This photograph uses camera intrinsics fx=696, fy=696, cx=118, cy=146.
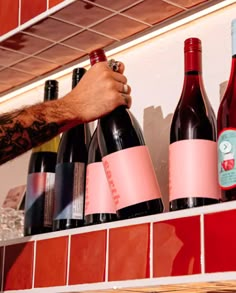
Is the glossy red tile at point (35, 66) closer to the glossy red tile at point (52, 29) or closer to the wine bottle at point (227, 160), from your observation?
the glossy red tile at point (52, 29)

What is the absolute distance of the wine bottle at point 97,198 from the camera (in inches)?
39.4

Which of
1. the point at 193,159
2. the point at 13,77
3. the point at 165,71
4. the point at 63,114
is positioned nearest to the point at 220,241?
the point at 193,159

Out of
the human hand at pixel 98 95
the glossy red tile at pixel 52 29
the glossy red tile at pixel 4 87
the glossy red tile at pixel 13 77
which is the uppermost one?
the glossy red tile at pixel 4 87

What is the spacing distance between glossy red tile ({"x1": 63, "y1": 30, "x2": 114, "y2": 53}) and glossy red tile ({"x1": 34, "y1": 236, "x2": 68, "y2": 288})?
0.38m

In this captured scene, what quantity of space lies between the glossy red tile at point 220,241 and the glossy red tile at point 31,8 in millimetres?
528

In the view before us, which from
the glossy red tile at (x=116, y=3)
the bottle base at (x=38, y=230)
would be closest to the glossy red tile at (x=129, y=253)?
the bottle base at (x=38, y=230)

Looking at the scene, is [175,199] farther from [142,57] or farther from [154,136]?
[142,57]

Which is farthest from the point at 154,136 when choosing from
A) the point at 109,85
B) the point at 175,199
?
the point at 175,199

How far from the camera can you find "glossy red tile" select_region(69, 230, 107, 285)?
0.94 metres

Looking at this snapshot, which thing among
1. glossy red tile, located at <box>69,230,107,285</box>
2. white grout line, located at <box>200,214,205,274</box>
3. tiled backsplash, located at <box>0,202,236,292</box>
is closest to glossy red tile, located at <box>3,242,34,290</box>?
tiled backsplash, located at <box>0,202,236,292</box>

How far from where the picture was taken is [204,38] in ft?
3.66

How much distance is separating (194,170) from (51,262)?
29 centimetres

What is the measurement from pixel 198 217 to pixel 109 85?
0.30 meters

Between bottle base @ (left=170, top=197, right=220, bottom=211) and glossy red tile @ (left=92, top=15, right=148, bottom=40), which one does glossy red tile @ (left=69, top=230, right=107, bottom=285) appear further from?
glossy red tile @ (left=92, top=15, right=148, bottom=40)
